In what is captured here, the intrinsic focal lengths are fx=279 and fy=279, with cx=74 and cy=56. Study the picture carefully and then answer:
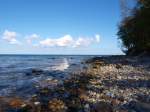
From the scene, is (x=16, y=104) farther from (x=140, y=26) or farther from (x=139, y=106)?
(x=140, y=26)

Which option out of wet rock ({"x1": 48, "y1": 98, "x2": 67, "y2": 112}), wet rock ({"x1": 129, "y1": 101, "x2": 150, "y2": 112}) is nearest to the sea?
wet rock ({"x1": 48, "y1": 98, "x2": 67, "y2": 112})

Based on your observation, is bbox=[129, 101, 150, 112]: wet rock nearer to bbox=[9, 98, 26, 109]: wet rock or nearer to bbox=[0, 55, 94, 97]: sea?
bbox=[9, 98, 26, 109]: wet rock

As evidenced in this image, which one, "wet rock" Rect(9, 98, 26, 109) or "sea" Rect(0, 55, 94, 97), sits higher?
"wet rock" Rect(9, 98, 26, 109)

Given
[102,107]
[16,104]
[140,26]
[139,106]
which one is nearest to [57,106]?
[102,107]

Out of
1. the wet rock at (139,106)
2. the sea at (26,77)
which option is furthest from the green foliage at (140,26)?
the wet rock at (139,106)

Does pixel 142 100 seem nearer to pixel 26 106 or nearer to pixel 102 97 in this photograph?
pixel 102 97

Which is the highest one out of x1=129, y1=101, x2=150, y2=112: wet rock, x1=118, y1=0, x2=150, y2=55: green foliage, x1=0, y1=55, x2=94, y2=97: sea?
x1=118, y1=0, x2=150, y2=55: green foliage

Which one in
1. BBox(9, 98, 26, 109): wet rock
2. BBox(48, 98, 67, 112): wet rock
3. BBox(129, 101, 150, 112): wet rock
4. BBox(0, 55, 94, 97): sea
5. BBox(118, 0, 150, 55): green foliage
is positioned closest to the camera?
BBox(129, 101, 150, 112): wet rock

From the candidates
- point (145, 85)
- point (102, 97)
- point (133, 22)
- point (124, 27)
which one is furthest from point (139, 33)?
point (102, 97)

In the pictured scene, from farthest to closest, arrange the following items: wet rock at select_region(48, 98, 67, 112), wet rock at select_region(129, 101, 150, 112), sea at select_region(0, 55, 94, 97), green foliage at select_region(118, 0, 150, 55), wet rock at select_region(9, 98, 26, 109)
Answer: green foliage at select_region(118, 0, 150, 55) → sea at select_region(0, 55, 94, 97) → wet rock at select_region(9, 98, 26, 109) → wet rock at select_region(48, 98, 67, 112) → wet rock at select_region(129, 101, 150, 112)

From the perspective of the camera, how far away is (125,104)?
12336 millimetres

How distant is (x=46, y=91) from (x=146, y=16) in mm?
36260

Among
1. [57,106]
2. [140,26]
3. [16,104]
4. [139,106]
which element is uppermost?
[140,26]

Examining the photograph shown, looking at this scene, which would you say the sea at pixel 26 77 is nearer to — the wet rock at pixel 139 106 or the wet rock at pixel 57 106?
the wet rock at pixel 57 106
